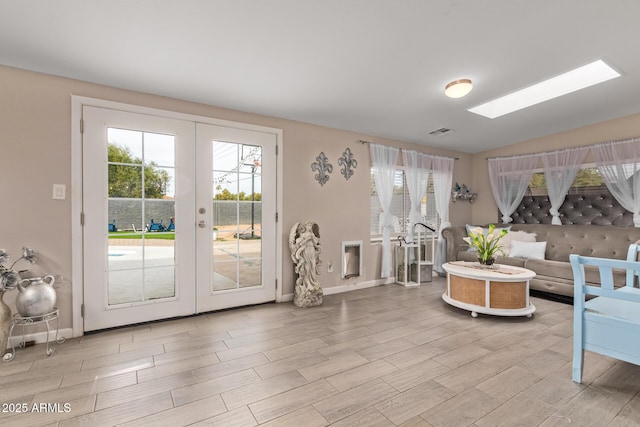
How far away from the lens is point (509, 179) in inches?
197

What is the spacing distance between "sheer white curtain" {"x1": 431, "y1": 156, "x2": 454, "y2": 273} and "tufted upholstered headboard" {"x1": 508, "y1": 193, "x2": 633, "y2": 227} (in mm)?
1149

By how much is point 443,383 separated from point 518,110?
3547 millimetres

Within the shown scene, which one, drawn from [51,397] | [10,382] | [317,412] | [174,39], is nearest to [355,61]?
[174,39]

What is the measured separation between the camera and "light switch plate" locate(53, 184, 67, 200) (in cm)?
247

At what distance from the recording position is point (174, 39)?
2.10 meters

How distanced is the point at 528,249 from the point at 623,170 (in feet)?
5.00

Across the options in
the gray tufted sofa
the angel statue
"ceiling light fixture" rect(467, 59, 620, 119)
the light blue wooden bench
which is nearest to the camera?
the light blue wooden bench

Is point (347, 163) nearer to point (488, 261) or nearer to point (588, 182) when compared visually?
point (488, 261)

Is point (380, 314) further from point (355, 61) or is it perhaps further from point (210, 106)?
point (210, 106)

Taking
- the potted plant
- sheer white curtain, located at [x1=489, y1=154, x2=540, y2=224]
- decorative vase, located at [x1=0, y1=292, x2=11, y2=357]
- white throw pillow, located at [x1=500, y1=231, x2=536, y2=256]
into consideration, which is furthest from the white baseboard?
sheer white curtain, located at [x1=489, y1=154, x2=540, y2=224]

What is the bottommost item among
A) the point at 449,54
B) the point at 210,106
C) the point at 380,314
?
the point at 380,314

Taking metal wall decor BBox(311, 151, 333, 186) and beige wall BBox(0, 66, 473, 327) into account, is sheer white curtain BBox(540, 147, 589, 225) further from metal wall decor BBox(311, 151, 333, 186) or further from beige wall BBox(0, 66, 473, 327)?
beige wall BBox(0, 66, 473, 327)

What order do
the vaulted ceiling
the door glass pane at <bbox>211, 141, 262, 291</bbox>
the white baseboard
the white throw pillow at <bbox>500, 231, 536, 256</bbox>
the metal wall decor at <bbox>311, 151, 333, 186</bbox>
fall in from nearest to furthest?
1. the vaulted ceiling
2. the white baseboard
3. the door glass pane at <bbox>211, 141, 262, 291</bbox>
4. the metal wall decor at <bbox>311, 151, 333, 186</bbox>
5. the white throw pillow at <bbox>500, 231, 536, 256</bbox>

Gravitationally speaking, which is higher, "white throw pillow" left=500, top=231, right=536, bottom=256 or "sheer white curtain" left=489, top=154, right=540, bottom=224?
"sheer white curtain" left=489, top=154, right=540, bottom=224
